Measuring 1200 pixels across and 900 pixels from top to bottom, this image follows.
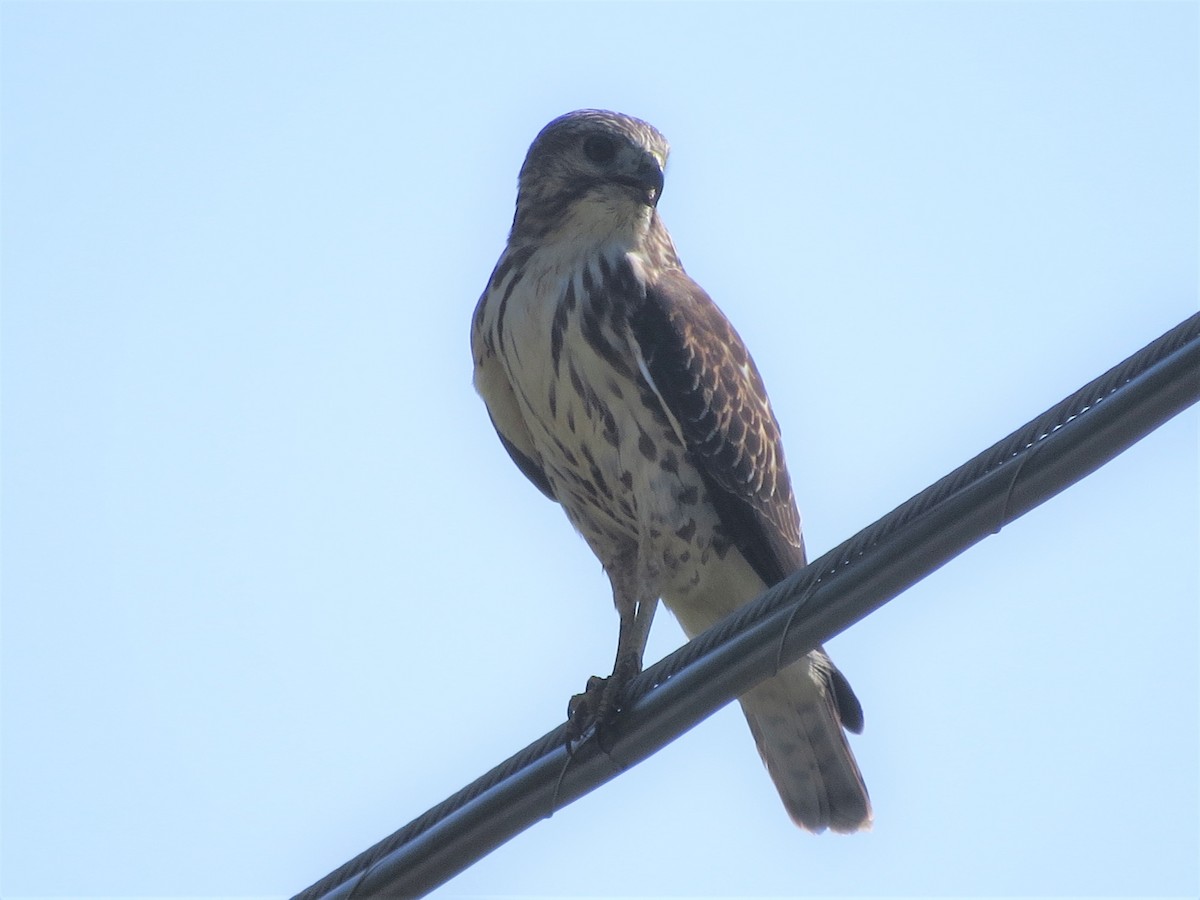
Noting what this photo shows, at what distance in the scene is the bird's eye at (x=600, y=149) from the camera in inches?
230

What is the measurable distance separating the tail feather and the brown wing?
17.9 inches

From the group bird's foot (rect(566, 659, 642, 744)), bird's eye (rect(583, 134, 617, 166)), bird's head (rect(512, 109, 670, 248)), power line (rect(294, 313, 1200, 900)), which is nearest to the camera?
power line (rect(294, 313, 1200, 900))

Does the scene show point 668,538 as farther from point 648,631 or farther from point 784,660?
point 784,660

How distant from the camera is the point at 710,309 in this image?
583 cm

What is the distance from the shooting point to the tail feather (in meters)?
5.87

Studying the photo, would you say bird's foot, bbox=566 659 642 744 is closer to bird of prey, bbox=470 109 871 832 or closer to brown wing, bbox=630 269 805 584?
bird of prey, bbox=470 109 871 832

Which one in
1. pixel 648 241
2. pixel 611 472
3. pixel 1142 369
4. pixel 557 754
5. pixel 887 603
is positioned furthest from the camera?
pixel 648 241

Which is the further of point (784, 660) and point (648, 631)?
point (648, 631)

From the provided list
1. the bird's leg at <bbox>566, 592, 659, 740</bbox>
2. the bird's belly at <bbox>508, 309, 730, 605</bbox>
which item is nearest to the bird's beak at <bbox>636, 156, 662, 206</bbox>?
the bird's belly at <bbox>508, 309, 730, 605</bbox>

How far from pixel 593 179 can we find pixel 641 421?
989 mm

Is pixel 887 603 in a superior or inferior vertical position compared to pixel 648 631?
inferior

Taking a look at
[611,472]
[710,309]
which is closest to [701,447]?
[611,472]

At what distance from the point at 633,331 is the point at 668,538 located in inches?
26.8

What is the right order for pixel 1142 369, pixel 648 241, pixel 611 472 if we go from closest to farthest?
pixel 1142 369 < pixel 611 472 < pixel 648 241
